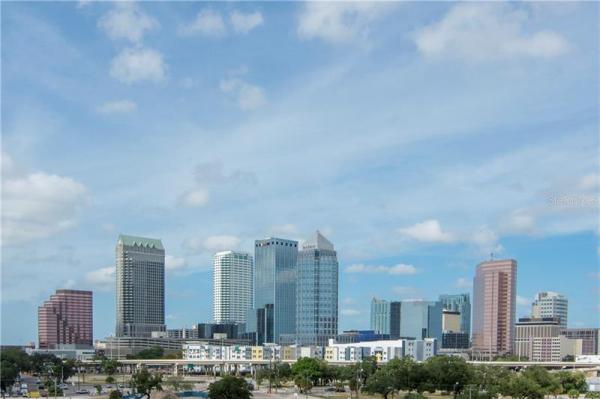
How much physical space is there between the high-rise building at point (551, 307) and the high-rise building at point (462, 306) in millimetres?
18300

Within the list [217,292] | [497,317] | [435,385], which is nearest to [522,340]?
[497,317]

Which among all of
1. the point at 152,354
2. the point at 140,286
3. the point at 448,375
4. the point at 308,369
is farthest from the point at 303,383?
the point at 140,286

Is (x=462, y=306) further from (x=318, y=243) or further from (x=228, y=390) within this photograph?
(x=228, y=390)

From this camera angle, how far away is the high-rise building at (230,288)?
192 meters

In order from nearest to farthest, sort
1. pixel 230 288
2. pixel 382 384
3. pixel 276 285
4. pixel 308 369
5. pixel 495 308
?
pixel 382 384
pixel 308 369
pixel 276 285
pixel 495 308
pixel 230 288

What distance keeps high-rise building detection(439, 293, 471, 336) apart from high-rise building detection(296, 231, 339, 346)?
5735cm

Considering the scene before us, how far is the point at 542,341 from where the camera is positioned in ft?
460

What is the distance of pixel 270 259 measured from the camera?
14650 cm

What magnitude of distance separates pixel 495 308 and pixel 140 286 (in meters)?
82.6

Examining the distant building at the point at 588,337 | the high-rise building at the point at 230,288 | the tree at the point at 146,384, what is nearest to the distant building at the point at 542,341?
the distant building at the point at 588,337

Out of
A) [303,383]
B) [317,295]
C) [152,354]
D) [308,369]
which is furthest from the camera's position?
[317,295]

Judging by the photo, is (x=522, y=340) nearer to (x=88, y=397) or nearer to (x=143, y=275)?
(x=143, y=275)

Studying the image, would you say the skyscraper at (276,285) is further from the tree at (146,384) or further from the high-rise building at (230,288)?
the tree at (146,384)

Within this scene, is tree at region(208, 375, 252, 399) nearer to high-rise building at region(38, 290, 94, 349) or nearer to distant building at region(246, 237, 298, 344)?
distant building at region(246, 237, 298, 344)
